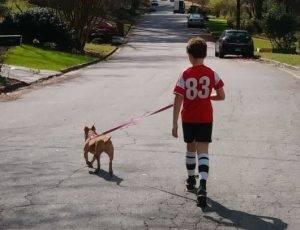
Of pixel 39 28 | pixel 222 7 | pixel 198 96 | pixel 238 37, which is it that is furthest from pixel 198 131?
pixel 222 7

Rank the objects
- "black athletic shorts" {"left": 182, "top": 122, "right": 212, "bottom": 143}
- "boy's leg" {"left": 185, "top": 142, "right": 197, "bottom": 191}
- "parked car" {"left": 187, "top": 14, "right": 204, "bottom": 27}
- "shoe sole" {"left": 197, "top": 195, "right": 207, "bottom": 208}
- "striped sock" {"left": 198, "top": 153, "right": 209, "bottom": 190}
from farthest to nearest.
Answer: "parked car" {"left": 187, "top": 14, "right": 204, "bottom": 27}
"boy's leg" {"left": 185, "top": 142, "right": 197, "bottom": 191}
"black athletic shorts" {"left": 182, "top": 122, "right": 212, "bottom": 143}
"striped sock" {"left": 198, "top": 153, "right": 209, "bottom": 190}
"shoe sole" {"left": 197, "top": 195, "right": 207, "bottom": 208}

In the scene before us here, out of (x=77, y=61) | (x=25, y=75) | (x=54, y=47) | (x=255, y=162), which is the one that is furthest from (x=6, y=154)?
(x=54, y=47)

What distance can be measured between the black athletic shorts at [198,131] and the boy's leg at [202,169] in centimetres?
8

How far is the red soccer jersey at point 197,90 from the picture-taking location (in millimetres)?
6297

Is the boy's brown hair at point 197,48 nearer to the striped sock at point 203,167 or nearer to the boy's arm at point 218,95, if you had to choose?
the boy's arm at point 218,95

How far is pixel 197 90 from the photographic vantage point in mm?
6301

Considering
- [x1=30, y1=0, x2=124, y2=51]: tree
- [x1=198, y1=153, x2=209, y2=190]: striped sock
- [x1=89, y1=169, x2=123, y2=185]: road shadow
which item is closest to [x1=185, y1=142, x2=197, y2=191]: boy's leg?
[x1=198, y1=153, x2=209, y2=190]: striped sock

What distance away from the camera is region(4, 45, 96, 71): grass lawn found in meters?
26.7

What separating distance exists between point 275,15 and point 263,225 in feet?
129

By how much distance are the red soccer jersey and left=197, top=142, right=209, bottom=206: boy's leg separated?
0.29m

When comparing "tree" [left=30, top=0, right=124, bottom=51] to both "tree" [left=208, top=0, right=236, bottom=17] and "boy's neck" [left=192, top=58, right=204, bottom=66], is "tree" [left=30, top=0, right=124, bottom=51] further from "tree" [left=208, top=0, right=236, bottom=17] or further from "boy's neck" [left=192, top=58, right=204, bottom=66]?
"tree" [left=208, top=0, right=236, bottom=17]

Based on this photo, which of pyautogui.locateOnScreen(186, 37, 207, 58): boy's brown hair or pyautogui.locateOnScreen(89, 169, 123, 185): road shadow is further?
pyautogui.locateOnScreen(89, 169, 123, 185): road shadow

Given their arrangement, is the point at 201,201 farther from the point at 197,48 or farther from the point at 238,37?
the point at 238,37

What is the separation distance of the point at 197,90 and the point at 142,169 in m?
1.81
